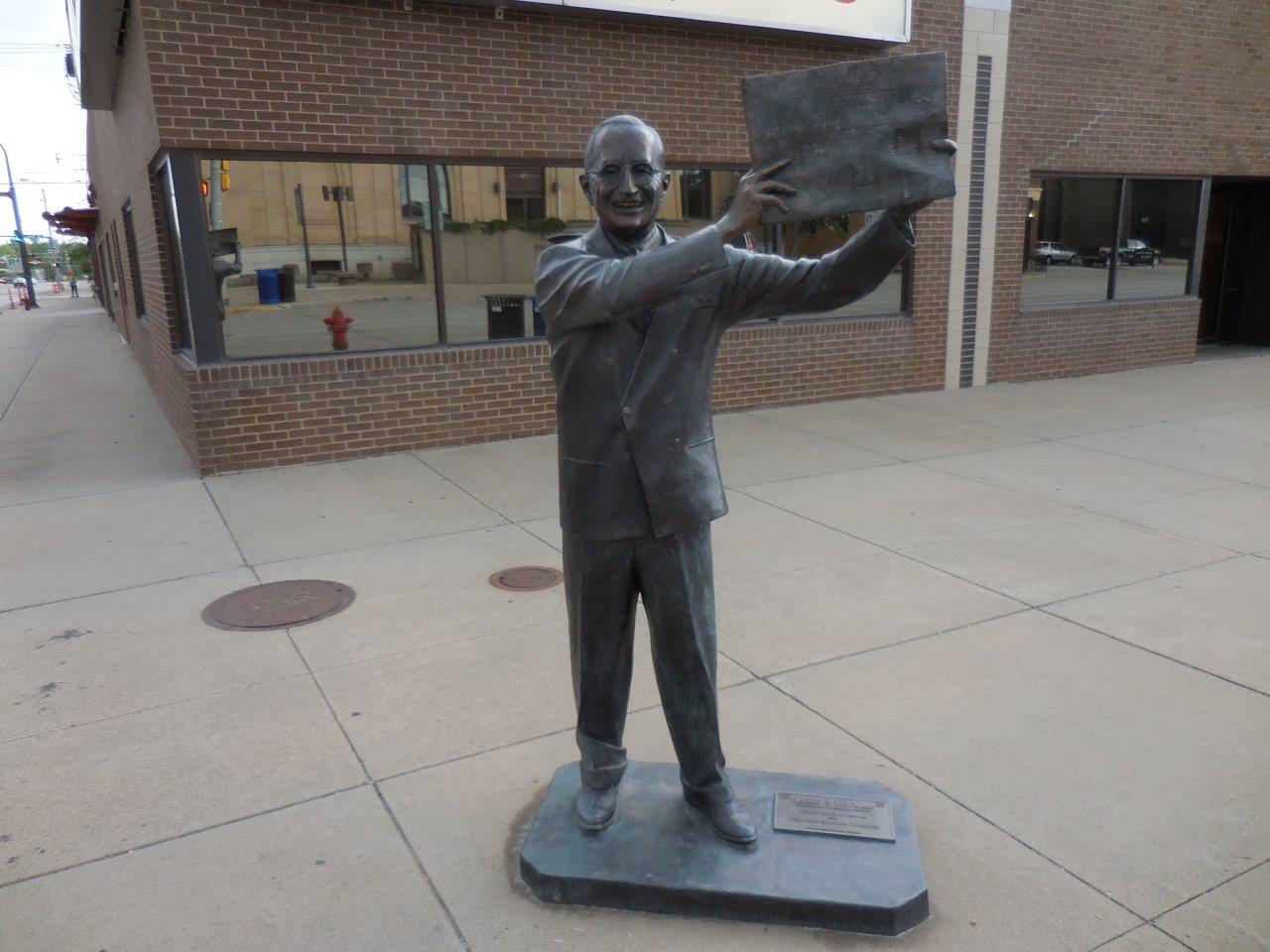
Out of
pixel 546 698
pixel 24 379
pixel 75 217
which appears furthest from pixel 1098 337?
pixel 75 217

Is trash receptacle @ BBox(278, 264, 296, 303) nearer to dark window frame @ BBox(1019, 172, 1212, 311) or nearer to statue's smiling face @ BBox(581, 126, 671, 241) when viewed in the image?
statue's smiling face @ BBox(581, 126, 671, 241)

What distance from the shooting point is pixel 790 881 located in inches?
107

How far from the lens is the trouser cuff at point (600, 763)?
2943mm

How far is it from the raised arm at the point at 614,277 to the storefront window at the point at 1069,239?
10.4 meters

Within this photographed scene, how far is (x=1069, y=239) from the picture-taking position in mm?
11711

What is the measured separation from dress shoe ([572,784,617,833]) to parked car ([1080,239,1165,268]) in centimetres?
1101

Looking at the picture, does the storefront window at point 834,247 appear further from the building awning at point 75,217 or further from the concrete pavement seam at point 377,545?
the building awning at point 75,217

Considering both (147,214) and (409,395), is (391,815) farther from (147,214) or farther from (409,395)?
(147,214)

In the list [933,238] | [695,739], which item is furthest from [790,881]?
[933,238]

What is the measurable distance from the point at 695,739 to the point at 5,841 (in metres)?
2.23

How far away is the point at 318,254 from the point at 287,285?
38 cm

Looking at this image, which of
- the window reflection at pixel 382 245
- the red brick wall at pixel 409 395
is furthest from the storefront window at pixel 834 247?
the window reflection at pixel 382 245

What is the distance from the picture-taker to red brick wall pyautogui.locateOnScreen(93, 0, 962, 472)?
24.0ft

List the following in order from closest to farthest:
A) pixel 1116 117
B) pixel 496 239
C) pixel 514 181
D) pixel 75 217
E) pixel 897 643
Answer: pixel 897 643 < pixel 514 181 < pixel 496 239 < pixel 1116 117 < pixel 75 217
